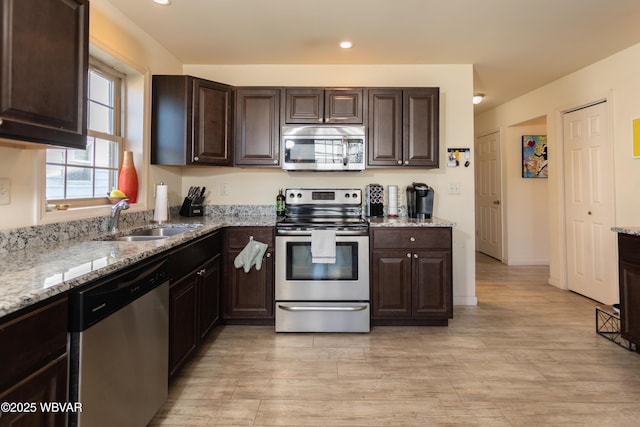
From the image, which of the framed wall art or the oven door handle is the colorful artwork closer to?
the framed wall art

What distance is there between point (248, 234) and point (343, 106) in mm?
1472

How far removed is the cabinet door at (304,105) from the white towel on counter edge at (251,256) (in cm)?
121

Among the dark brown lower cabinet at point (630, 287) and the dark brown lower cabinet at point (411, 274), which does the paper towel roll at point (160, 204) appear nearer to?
the dark brown lower cabinet at point (411, 274)

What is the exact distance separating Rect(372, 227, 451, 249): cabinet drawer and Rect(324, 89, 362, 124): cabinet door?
1.10m

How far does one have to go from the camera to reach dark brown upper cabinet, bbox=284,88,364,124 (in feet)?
10.3

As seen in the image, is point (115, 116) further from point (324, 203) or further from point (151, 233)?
point (324, 203)

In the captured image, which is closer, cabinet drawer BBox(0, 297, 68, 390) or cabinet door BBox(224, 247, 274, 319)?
cabinet drawer BBox(0, 297, 68, 390)

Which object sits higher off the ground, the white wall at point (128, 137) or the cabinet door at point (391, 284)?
the white wall at point (128, 137)

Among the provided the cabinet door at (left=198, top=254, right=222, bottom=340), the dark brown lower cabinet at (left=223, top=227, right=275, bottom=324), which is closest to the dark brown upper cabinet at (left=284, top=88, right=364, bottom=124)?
the dark brown lower cabinet at (left=223, top=227, right=275, bottom=324)

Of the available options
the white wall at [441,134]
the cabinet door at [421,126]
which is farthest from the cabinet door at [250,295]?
the cabinet door at [421,126]

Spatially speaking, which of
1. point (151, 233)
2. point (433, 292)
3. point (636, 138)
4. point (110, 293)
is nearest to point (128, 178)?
point (151, 233)

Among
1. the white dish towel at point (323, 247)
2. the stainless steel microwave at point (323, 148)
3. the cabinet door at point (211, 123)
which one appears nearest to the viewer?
the white dish towel at point (323, 247)

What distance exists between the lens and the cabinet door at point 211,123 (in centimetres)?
294

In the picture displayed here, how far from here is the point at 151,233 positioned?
2449 millimetres
